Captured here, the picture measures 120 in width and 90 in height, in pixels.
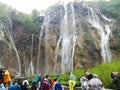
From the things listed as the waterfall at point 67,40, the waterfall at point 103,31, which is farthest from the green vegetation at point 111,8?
the waterfall at point 67,40

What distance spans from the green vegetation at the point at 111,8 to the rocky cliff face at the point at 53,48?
201 centimetres

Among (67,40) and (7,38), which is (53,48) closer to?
(67,40)

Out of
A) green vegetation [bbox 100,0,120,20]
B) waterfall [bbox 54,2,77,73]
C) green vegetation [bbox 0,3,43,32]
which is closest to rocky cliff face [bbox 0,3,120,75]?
waterfall [bbox 54,2,77,73]

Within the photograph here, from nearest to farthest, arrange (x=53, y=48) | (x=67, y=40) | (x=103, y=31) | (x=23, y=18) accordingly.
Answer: (x=53, y=48)
(x=67, y=40)
(x=103, y=31)
(x=23, y=18)

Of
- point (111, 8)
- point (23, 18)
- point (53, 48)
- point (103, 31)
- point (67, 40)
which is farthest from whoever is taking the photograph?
point (111, 8)

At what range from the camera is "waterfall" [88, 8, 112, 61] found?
36562mm

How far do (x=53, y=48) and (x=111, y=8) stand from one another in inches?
385

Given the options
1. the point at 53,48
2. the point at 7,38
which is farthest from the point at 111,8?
the point at 7,38

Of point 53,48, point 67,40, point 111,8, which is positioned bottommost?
point 53,48

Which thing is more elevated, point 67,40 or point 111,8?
point 111,8

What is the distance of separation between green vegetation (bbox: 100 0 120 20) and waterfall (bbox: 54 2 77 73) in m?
4.33

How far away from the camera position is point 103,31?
38844mm

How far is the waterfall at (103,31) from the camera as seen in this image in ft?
120

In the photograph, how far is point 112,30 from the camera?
127ft
